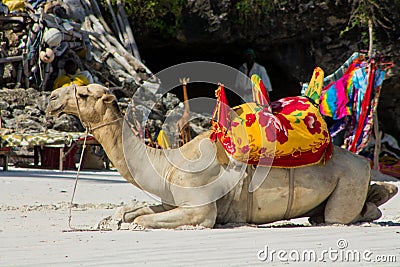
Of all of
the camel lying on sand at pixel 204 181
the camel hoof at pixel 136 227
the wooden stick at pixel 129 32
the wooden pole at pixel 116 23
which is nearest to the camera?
the camel hoof at pixel 136 227

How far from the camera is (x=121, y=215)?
536 centimetres

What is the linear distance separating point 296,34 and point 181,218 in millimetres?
13802

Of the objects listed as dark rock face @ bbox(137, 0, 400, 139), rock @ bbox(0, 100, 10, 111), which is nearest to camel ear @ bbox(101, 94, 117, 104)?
rock @ bbox(0, 100, 10, 111)

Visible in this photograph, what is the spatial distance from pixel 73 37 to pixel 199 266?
39.8 feet

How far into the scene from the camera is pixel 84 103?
533cm

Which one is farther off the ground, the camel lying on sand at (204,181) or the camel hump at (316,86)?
the camel hump at (316,86)

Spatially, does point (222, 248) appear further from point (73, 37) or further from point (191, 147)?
point (73, 37)

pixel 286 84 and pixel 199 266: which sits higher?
pixel 199 266

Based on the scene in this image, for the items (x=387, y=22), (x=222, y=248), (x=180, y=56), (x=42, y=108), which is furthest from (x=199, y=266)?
(x=180, y=56)

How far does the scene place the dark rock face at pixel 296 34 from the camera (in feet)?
58.3

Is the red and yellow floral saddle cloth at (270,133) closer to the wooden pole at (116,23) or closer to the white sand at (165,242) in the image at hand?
the white sand at (165,242)

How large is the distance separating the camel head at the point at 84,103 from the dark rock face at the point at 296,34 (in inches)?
511

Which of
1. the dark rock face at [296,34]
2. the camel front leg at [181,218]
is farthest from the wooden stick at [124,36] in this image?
the camel front leg at [181,218]

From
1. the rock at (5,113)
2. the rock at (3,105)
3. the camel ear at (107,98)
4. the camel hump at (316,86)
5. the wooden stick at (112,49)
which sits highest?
the camel ear at (107,98)
